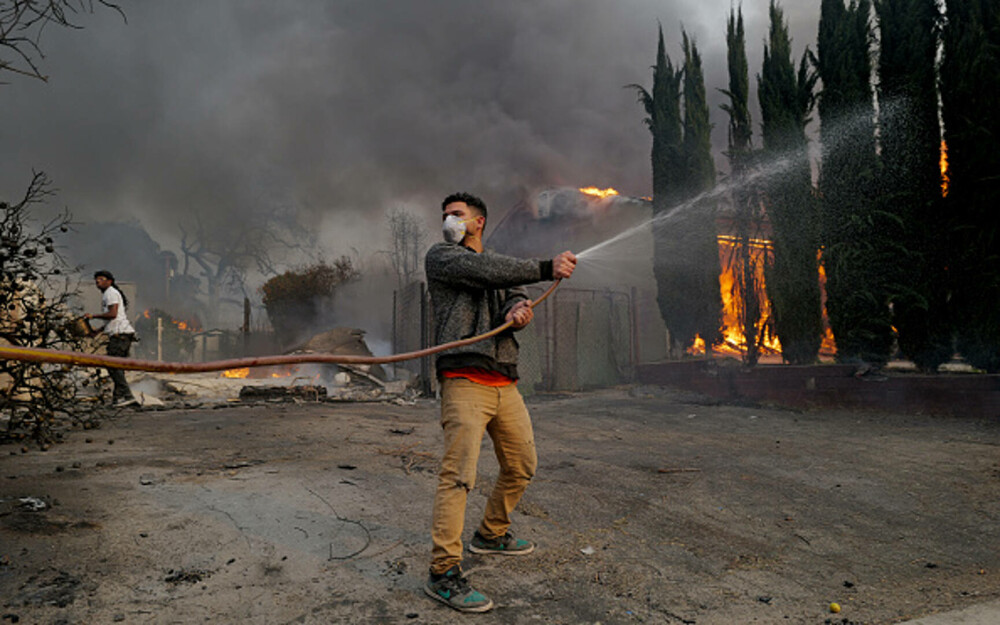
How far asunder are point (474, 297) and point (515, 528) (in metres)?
1.52

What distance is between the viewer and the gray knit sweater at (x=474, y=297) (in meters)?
2.77

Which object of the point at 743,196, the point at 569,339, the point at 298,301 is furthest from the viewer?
the point at 298,301

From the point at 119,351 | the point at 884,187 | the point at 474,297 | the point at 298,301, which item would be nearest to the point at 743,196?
the point at 884,187

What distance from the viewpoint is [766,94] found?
429 inches

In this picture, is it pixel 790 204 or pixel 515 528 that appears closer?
pixel 515 528

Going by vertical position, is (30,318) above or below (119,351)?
above

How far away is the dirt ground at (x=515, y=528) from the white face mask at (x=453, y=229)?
170cm

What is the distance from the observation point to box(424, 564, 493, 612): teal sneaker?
2436mm

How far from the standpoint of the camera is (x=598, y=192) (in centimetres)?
2077

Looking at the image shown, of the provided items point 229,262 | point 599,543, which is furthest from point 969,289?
point 229,262

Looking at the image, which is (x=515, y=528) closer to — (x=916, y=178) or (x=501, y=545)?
(x=501, y=545)

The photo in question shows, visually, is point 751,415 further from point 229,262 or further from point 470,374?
point 229,262

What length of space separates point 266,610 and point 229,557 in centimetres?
57

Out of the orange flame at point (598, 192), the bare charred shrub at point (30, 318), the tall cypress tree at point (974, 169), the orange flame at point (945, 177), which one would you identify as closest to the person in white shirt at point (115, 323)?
the bare charred shrub at point (30, 318)
